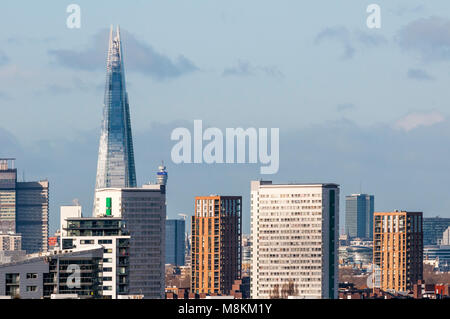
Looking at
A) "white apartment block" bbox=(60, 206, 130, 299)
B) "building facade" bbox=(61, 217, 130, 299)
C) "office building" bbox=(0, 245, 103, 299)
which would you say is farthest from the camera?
"building facade" bbox=(61, 217, 130, 299)

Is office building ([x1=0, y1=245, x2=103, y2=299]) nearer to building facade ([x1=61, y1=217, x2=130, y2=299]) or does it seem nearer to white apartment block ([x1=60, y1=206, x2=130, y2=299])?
building facade ([x1=61, y1=217, x2=130, y2=299])

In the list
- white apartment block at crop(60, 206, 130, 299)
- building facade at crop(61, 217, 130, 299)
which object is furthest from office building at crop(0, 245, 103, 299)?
white apartment block at crop(60, 206, 130, 299)

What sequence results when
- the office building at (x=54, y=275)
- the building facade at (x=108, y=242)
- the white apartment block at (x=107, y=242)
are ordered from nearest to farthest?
1. the office building at (x=54, y=275)
2. the white apartment block at (x=107, y=242)
3. the building facade at (x=108, y=242)

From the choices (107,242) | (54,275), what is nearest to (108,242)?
(107,242)

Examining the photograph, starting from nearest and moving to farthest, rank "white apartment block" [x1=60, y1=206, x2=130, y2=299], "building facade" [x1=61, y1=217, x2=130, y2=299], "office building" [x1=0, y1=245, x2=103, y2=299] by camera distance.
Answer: "office building" [x1=0, y1=245, x2=103, y2=299] → "white apartment block" [x1=60, y1=206, x2=130, y2=299] → "building facade" [x1=61, y1=217, x2=130, y2=299]

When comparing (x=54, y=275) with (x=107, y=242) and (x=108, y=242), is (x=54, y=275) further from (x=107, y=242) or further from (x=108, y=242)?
(x=108, y=242)

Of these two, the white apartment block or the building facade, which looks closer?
the white apartment block

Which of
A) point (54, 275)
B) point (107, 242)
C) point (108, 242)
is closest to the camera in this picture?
point (54, 275)

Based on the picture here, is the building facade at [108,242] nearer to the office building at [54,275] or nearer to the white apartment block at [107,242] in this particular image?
the white apartment block at [107,242]

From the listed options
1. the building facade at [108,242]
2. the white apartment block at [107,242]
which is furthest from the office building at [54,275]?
the white apartment block at [107,242]
